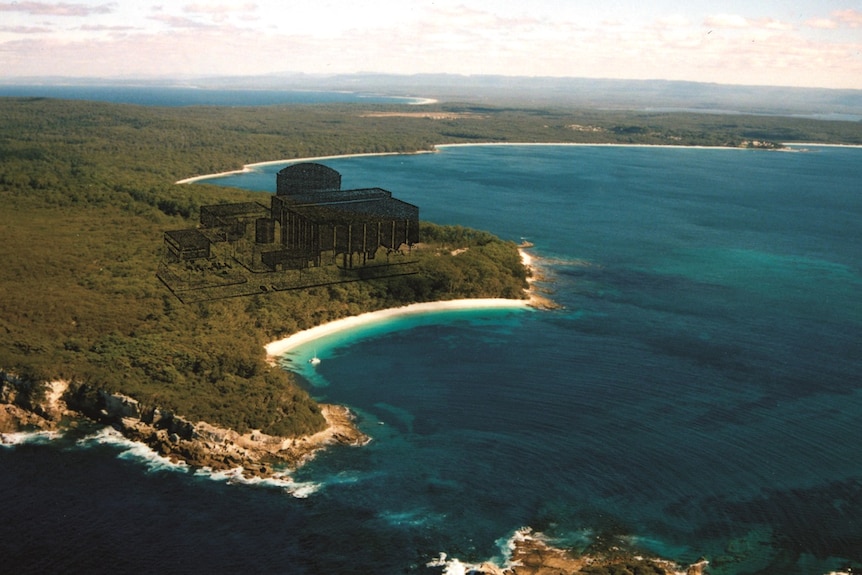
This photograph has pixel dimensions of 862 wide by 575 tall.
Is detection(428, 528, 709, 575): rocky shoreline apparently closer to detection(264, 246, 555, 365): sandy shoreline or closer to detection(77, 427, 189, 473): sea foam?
detection(77, 427, 189, 473): sea foam

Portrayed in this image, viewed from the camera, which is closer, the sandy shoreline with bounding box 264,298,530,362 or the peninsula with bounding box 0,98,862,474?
the peninsula with bounding box 0,98,862,474

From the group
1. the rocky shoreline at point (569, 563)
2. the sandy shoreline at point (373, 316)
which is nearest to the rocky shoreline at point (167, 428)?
the sandy shoreline at point (373, 316)

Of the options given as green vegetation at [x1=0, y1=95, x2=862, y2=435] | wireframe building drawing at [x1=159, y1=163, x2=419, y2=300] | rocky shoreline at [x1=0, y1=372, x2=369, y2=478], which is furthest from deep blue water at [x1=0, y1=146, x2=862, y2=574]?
wireframe building drawing at [x1=159, y1=163, x2=419, y2=300]

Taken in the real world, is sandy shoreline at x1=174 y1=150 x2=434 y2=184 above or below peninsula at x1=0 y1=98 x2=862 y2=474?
above

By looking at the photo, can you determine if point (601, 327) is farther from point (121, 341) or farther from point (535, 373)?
point (121, 341)


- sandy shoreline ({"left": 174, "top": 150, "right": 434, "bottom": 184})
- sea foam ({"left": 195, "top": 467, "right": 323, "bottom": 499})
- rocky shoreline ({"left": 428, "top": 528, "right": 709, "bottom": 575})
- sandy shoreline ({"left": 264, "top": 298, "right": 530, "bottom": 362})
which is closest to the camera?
rocky shoreline ({"left": 428, "top": 528, "right": 709, "bottom": 575})

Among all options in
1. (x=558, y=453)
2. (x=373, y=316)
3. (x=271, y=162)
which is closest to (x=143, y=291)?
(x=373, y=316)
